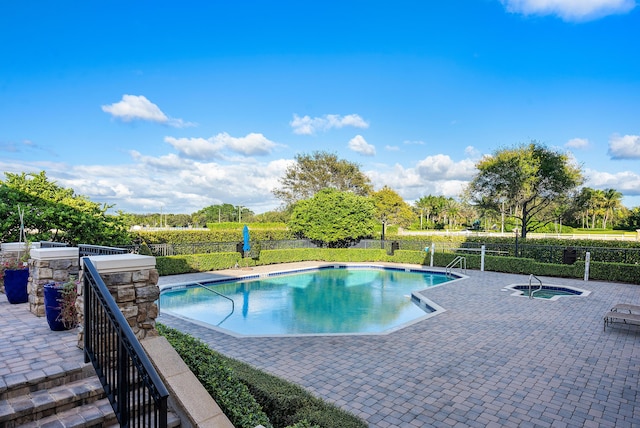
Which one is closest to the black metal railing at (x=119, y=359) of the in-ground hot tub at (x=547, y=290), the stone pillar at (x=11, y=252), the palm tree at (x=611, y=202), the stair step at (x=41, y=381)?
the stair step at (x=41, y=381)

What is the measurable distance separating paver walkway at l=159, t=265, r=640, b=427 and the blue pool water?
1.42 metres

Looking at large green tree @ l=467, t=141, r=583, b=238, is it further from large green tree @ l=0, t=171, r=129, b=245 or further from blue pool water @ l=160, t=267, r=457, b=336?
large green tree @ l=0, t=171, r=129, b=245

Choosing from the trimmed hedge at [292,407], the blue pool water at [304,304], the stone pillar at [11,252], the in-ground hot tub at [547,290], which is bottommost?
the blue pool water at [304,304]

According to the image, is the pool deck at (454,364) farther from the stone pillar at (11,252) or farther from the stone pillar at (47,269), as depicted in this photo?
the stone pillar at (11,252)

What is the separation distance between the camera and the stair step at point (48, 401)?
257cm

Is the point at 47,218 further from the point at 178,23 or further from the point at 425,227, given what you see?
the point at 425,227

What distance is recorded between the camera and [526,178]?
23.2 m

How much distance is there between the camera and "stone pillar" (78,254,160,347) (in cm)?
325

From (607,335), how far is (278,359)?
630 centimetres

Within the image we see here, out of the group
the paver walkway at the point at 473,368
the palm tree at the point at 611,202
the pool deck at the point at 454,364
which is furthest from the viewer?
the palm tree at the point at 611,202

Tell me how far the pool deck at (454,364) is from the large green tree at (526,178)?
17.3 metres

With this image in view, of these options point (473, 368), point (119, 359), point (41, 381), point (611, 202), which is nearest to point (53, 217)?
point (41, 381)

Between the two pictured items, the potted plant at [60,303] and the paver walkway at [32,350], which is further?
the potted plant at [60,303]

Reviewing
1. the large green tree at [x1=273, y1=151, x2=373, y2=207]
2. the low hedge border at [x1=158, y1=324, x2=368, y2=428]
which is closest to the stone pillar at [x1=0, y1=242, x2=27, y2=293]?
the low hedge border at [x1=158, y1=324, x2=368, y2=428]
